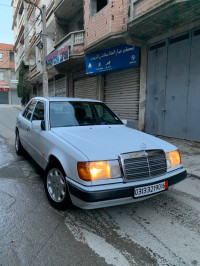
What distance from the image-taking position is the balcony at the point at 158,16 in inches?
216

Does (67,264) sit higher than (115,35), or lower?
lower

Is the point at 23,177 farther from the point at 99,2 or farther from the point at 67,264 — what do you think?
the point at 99,2

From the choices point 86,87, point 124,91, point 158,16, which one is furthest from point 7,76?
point 158,16

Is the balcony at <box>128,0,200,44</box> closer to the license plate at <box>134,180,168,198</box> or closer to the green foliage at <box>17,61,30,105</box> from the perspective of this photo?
the license plate at <box>134,180,168,198</box>

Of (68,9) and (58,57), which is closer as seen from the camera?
(58,57)

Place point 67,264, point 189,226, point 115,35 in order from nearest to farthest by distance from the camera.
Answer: point 67,264, point 189,226, point 115,35

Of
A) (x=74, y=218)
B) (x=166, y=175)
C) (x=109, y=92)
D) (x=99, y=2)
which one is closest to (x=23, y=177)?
(x=74, y=218)

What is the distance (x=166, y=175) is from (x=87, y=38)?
9388 millimetres

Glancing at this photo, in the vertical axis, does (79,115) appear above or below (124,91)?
below

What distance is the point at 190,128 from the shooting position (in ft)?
21.5

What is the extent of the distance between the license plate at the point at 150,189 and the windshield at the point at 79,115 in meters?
1.61

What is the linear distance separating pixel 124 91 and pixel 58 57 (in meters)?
5.48

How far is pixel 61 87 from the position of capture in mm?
17594

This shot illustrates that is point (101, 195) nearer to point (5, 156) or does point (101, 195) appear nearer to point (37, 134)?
point (37, 134)
